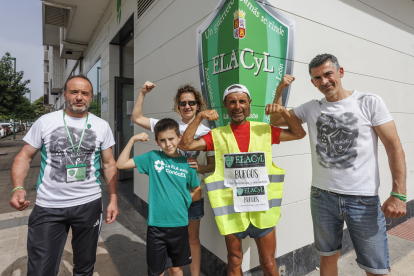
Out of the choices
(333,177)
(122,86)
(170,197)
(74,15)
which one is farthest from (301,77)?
(74,15)

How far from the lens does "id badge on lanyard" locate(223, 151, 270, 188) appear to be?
175 cm

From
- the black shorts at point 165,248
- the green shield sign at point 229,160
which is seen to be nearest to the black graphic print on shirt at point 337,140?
the green shield sign at point 229,160

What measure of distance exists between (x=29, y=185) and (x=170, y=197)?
20.1ft

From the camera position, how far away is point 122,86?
19.9ft

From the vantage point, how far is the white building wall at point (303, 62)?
2.53 m

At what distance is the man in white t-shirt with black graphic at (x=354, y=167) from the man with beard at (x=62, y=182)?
160cm

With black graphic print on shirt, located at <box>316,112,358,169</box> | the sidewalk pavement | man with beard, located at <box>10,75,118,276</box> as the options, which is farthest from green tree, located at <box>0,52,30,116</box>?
black graphic print on shirt, located at <box>316,112,358,169</box>

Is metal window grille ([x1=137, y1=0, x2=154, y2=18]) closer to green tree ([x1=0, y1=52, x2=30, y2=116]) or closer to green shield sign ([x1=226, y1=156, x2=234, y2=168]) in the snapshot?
green shield sign ([x1=226, y1=156, x2=234, y2=168])

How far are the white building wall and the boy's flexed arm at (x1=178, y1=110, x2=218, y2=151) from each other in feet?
3.02

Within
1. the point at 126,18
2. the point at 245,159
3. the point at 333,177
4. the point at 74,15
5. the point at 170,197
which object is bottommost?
the point at 170,197

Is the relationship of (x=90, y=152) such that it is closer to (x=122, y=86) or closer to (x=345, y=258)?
(x=345, y=258)

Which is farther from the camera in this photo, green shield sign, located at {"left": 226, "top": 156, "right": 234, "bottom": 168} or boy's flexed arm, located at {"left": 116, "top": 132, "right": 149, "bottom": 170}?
boy's flexed arm, located at {"left": 116, "top": 132, "right": 149, "bottom": 170}

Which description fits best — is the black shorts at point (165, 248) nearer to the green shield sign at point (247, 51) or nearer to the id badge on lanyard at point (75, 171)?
the id badge on lanyard at point (75, 171)

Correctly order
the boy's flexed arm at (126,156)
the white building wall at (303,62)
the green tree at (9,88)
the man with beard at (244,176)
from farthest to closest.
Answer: the green tree at (9,88) → the white building wall at (303,62) → the boy's flexed arm at (126,156) → the man with beard at (244,176)
